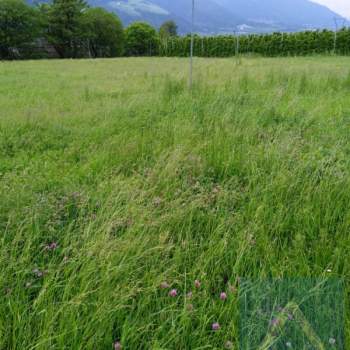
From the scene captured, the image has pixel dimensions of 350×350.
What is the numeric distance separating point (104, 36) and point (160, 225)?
41.7m

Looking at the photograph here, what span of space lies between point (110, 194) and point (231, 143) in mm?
1323

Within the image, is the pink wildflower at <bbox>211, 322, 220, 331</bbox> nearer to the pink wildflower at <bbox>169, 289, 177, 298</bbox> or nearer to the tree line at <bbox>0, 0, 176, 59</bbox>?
the pink wildflower at <bbox>169, 289, 177, 298</bbox>

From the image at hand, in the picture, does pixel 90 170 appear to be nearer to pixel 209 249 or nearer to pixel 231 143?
pixel 231 143

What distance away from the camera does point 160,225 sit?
190 centimetres

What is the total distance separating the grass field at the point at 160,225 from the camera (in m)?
1.36

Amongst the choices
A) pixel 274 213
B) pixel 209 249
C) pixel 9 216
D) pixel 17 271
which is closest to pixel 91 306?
pixel 17 271

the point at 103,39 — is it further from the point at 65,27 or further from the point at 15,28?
the point at 15,28

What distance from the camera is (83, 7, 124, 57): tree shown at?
128 ft

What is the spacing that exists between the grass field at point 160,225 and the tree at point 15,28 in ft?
110

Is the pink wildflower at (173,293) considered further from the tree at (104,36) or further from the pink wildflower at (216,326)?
the tree at (104,36)

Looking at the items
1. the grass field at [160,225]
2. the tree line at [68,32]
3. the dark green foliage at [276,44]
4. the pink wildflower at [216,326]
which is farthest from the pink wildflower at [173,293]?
the tree line at [68,32]

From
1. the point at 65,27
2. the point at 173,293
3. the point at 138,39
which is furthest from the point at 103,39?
the point at 173,293

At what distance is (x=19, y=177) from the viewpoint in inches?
103

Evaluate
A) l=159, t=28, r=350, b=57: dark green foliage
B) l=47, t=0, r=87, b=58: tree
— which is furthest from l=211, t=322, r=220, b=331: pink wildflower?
l=47, t=0, r=87, b=58: tree
